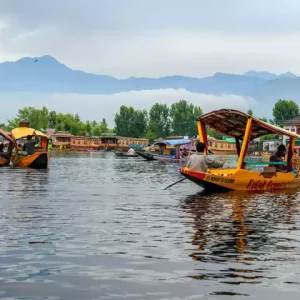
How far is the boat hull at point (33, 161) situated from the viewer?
38.5 m

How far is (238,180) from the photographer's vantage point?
21.3m

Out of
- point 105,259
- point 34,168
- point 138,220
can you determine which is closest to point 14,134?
point 34,168

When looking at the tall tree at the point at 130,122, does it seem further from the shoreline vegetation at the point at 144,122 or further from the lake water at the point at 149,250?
the lake water at the point at 149,250

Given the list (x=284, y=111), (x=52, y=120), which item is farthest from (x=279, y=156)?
(x=52, y=120)

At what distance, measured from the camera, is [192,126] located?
169 meters

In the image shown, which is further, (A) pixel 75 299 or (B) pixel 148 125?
(B) pixel 148 125

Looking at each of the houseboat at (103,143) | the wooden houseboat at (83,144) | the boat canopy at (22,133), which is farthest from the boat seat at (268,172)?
the wooden houseboat at (83,144)

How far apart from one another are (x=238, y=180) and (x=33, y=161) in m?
20.7

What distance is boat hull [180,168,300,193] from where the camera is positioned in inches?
796

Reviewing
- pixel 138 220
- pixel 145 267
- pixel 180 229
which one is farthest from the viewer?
pixel 138 220

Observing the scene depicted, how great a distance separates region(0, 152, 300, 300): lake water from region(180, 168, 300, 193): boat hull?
6.29 feet

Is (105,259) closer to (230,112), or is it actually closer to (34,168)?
(230,112)

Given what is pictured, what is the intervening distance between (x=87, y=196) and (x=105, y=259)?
11.0 meters

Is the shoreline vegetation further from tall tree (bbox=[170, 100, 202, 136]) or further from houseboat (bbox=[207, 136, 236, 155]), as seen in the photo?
houseboat (bbox=[207, 136, 236, 155])
